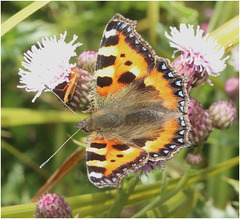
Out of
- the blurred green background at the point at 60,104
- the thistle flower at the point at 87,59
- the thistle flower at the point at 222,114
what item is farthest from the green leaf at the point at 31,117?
the thistle flower at the point at 222,114

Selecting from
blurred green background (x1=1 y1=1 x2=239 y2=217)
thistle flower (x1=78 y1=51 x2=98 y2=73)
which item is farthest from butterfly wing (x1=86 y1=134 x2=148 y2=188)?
blurred green background (x1=1 y1=1 x2=239 y2=217)

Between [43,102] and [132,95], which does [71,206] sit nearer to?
[132,95]

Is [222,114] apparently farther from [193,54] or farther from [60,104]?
[60,104]

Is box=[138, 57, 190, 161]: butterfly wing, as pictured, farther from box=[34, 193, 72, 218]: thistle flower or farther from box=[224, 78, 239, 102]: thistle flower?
box=[224, 78, 239, 102]: thistle flower

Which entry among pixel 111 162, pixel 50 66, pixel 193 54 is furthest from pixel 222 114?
pixel 50 66

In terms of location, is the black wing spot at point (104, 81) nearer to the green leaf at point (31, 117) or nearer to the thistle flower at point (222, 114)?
the thistle flower at point (222, 114)
